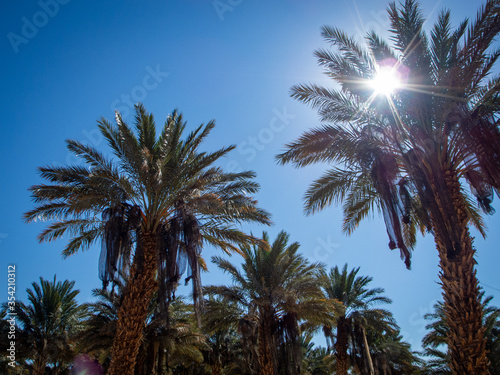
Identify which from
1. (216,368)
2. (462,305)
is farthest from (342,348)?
(462,305)

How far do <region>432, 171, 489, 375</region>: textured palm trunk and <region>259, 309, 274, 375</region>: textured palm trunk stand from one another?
8.92 m

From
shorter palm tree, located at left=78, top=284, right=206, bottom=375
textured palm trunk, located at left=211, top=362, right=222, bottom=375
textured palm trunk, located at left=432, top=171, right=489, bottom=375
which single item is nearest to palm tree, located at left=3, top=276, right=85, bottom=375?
shorter palm tree, located at left=78, top=284, right=206, bottom=375

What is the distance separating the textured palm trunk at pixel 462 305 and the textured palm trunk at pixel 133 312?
7695 mm

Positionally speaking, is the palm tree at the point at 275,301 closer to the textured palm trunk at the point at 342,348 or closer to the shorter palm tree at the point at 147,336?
the shorter palm tree at the point at 147,336

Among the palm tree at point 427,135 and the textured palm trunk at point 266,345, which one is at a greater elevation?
the palm tree at point 427,135

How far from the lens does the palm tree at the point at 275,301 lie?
13969 millimetres

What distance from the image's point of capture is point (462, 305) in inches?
257

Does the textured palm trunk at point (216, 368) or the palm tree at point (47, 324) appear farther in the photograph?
the textured palm trunk at point (216, 368)

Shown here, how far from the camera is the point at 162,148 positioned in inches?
408

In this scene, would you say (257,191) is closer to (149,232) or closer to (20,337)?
(149,232)

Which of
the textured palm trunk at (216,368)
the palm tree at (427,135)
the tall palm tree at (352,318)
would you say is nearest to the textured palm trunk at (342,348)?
the tall palm tree at (352,318)

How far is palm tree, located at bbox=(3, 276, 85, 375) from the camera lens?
57.6ft

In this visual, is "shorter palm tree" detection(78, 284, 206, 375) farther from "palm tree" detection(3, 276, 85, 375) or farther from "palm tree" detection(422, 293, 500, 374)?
"palm tree" detection(422, 293, 500, 374)

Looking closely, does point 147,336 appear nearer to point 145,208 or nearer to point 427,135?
point 145,208
